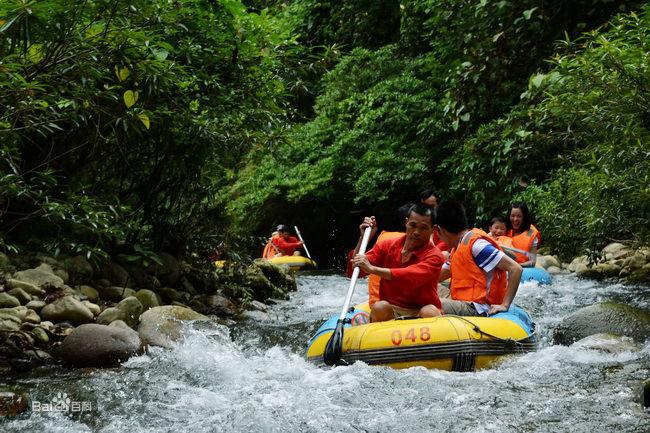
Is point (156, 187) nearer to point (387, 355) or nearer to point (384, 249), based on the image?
point (384, 249)

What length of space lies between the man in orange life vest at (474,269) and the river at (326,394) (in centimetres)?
62

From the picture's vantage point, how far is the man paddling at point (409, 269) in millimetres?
5738

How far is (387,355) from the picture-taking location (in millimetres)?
5316

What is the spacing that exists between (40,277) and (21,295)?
0.48 metres

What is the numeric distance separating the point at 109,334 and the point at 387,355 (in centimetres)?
242

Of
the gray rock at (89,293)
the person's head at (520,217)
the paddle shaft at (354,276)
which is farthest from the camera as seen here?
the person's head at (520,217)

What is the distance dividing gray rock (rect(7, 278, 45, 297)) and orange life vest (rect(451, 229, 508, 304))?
3.91 metres

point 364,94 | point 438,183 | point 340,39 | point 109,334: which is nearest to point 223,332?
point 109,334

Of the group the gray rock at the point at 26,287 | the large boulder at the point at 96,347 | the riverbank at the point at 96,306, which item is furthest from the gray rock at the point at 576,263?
the gray rock at the point at 26,287

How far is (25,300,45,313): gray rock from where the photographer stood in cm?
631

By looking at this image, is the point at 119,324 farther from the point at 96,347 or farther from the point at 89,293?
the point at 89,293

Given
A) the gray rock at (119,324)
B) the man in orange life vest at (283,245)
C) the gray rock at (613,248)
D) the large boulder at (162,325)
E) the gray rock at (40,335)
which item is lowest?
the man in orange life vest at (283,245)

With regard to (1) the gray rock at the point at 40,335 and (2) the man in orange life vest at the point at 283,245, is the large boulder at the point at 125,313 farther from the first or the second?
(2) the man in orange life vest at the point at 283,245

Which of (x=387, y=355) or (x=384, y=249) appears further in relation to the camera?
(x=384, y=249)
